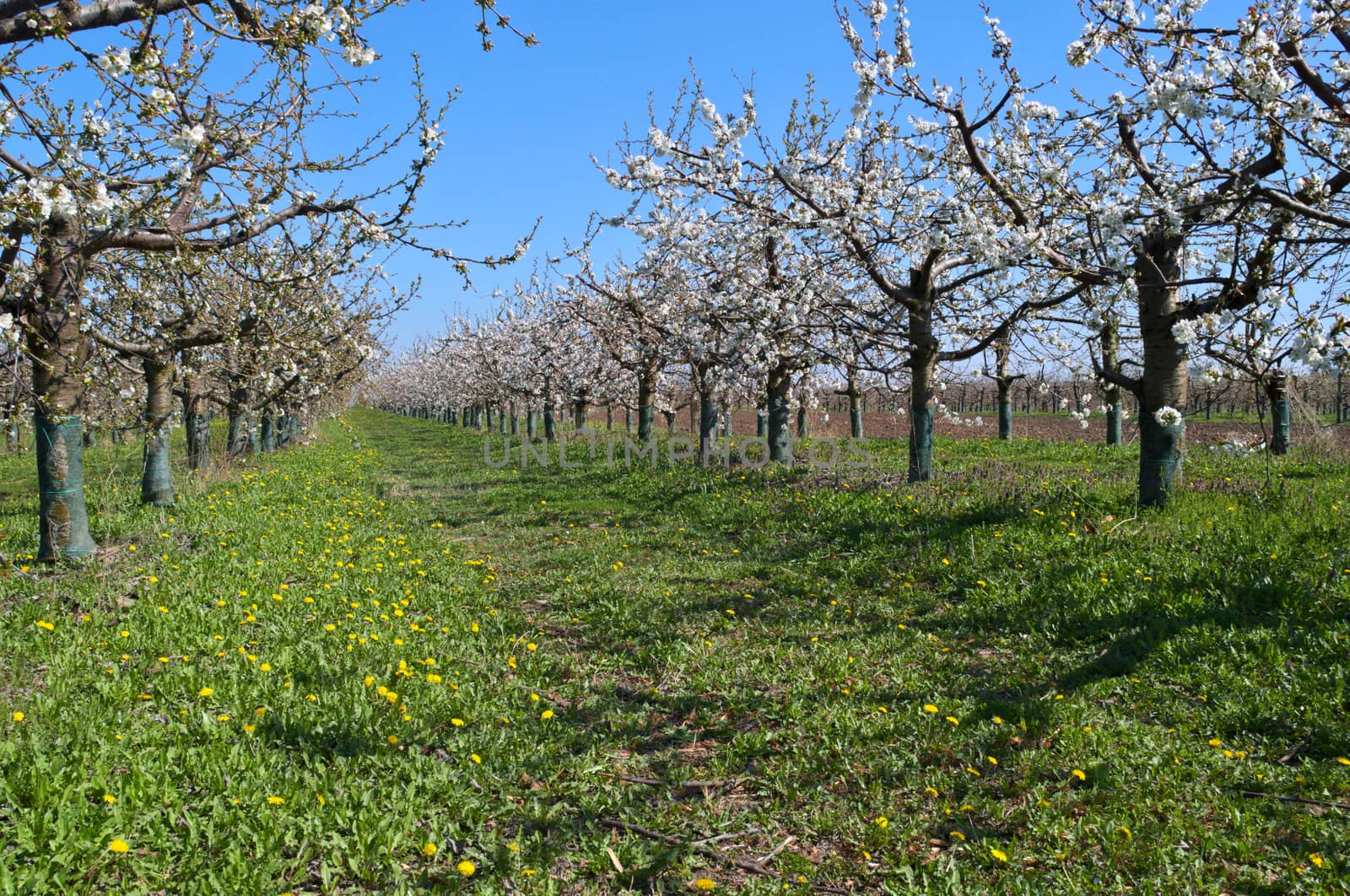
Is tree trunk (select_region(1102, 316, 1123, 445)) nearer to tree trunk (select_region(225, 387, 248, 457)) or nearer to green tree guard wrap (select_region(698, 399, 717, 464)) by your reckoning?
green tree guard wrap (select_region(698, 399, 717, 464))

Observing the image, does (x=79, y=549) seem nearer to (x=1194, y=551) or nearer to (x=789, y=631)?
(x=789, y=631)

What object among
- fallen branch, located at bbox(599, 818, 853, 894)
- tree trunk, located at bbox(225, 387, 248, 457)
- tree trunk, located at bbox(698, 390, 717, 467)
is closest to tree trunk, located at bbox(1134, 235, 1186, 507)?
fallen branch, located at bbox(599, 818, 853, 894)

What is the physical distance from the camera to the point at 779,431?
15.1 meters

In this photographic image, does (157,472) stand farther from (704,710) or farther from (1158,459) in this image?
(1158,459)

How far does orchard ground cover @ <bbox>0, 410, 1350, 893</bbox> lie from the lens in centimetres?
312

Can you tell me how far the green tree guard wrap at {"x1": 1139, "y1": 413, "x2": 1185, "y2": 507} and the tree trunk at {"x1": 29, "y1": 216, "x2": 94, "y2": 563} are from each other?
9.84 meters

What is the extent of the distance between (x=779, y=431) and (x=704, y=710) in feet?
35.2

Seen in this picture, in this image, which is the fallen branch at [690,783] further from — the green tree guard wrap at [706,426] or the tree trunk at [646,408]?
the tree trunk at [646,408]

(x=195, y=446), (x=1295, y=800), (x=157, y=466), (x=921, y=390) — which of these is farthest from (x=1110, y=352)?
(x=195, y=446)

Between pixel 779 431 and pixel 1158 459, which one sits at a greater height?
pixel 779 431

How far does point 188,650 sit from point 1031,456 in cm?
1357

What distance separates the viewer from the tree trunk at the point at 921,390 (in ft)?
34.3

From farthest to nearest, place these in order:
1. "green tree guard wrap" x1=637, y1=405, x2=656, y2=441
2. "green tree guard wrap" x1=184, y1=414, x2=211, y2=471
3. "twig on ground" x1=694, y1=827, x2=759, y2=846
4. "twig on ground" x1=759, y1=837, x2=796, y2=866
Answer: "green tree guard wrap" x1=637, y1=405, x2=656, y2=441
"green tree guard wrap" x1=184, y1=414, x2=211, y2=471
"twig on ground" x1=694, y1=827, x2=759, y2=846
"twig on ground" x1=759, y1=837, x2=796, y2=866

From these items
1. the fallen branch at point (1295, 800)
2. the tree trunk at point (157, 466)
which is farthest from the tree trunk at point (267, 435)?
the fallen branch at point (1295, 800)
